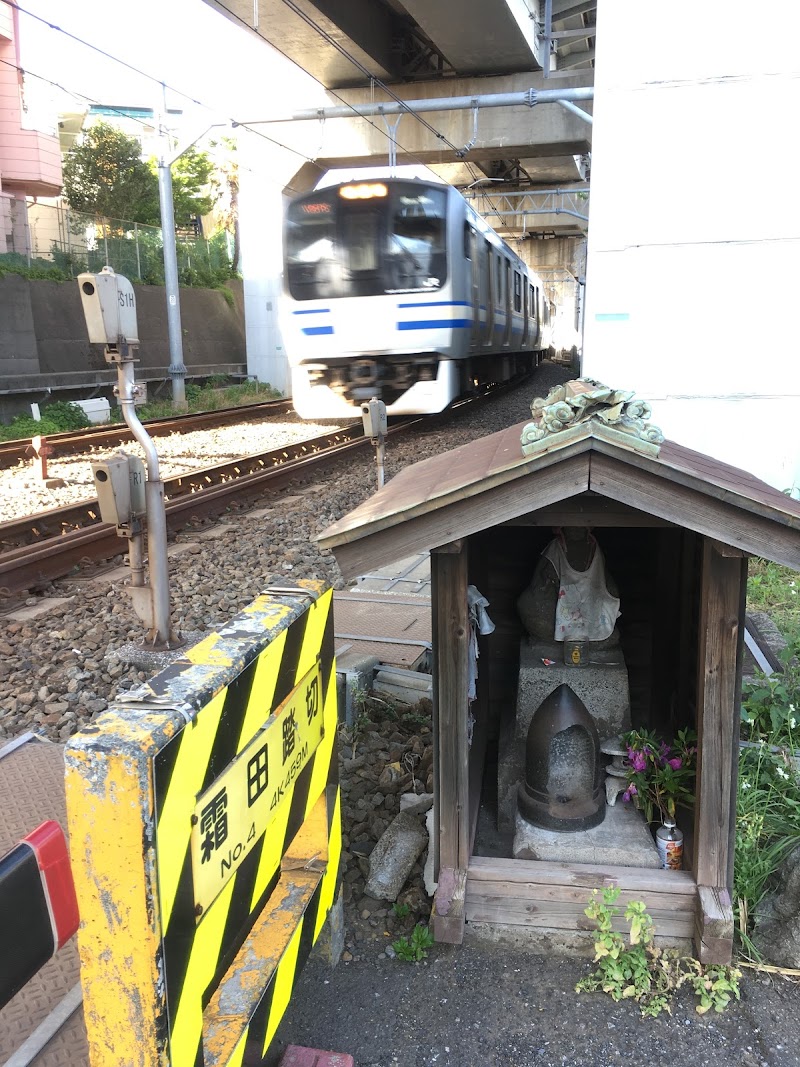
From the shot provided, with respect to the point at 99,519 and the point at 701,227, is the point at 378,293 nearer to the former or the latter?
the point at 701,227

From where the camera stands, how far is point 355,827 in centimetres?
377

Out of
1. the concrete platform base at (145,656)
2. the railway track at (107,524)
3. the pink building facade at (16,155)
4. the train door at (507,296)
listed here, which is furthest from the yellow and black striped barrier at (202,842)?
the pink building facade at (16,155)

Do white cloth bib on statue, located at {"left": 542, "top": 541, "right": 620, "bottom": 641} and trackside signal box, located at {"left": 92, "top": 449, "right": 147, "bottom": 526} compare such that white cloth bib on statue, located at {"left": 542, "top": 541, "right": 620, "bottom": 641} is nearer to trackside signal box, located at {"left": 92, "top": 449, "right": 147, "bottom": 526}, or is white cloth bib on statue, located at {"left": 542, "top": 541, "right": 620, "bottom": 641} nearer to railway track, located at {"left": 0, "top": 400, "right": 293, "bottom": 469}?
trackside signal box, located at {"left": 92, "top": 449, "right": 147, "bottom": 526}

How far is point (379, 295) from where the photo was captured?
41.7 feet

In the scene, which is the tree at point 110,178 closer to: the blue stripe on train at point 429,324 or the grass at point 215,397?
the grass at point 215,397

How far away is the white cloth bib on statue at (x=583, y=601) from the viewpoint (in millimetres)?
3701

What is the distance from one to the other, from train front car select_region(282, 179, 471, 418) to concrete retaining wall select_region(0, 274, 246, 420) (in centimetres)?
741

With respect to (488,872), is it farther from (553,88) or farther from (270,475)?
(553,88)

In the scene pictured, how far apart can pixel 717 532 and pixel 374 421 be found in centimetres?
594

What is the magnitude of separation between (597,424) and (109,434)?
1292cm

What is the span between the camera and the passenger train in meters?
12.5

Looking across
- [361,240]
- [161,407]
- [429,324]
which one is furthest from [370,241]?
[161,407]

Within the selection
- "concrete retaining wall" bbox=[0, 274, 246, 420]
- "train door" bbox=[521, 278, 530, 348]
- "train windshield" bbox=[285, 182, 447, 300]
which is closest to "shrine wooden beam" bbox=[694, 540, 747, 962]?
"train windshield" bbox=[285, 182, 447, 300]

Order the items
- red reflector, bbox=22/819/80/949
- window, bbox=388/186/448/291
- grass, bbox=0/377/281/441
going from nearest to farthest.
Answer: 1. red reflector, bbox=22/819/80/949
2. window, bbox=388/186/448/291
3. grass, bbox=0/377/281/441
